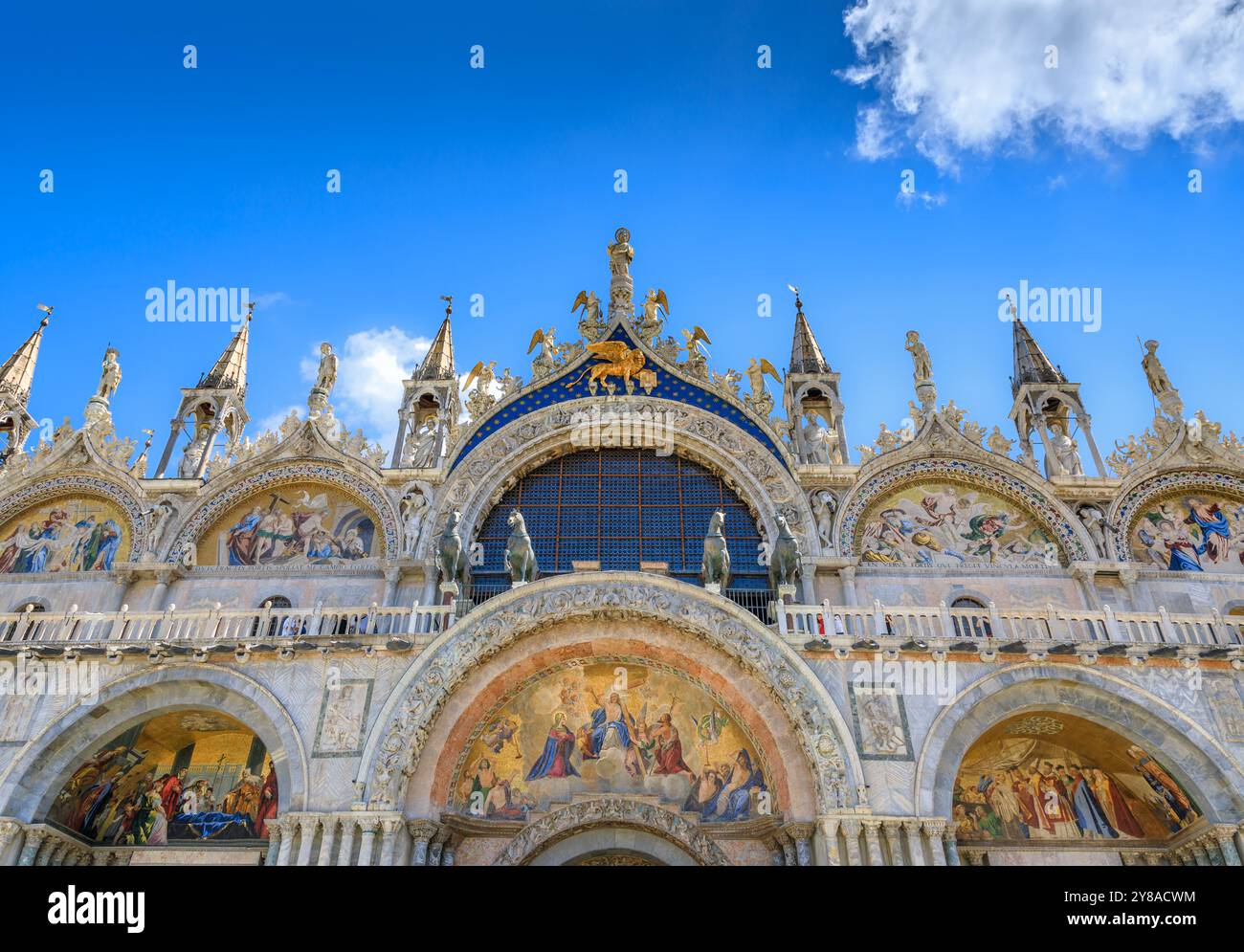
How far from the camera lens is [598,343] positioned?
72.0 ft

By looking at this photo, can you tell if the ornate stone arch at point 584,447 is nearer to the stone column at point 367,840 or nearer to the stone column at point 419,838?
the stone column at point 419,838

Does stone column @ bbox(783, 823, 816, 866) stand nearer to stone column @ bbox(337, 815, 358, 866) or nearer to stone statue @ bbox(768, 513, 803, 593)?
stone statue @ bbox(768, 513, 803, 593)

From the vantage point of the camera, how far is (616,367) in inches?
851

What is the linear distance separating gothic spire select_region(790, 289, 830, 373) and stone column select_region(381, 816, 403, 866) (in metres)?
14.9

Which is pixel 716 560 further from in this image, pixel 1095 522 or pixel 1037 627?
pixel 1095 522

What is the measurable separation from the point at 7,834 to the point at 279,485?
8.73 m

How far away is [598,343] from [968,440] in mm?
9155

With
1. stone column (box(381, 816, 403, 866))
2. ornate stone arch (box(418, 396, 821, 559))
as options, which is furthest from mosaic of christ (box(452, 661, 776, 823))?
ornate stone arch (box(418, 396, 821, 559))

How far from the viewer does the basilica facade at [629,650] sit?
45.4 feet

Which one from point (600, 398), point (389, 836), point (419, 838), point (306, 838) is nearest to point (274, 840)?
point (306, 838)

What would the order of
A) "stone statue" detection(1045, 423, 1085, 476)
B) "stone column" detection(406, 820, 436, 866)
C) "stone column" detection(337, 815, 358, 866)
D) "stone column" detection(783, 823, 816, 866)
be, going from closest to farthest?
"stone column" detection(337, 815, 358, 866) < "stone column" detection(783, 823, 816, 866) < "stone column" detection(406, 820, 436, 866) < "stone statue" detection(1045, 423, 1085, 476)

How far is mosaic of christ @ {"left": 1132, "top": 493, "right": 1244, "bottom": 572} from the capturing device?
1864 cm
